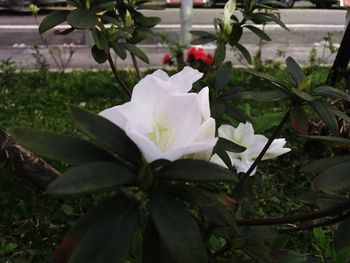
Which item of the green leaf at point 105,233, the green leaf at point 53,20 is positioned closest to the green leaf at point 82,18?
the green leaf at point 53,20

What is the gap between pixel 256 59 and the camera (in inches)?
182

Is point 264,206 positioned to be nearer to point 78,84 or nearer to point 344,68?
point 344,68

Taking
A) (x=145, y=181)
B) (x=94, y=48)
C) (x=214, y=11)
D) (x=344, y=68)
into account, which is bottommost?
(x=214, y=11)

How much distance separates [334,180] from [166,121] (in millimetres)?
317

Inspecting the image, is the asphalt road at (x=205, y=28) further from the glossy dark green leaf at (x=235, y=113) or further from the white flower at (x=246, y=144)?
the white flower at (x=246, y=144)

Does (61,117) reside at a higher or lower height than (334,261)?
lower

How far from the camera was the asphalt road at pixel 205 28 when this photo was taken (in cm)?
663

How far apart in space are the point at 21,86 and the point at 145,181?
3.75 meters

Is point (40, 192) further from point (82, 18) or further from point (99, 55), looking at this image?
point (82, 18)

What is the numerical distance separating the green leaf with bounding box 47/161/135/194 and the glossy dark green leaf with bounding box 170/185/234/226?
78 mm

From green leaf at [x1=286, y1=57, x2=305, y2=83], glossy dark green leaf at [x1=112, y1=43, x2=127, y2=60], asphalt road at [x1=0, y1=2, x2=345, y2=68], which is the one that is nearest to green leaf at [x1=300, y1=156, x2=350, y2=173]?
green leaf at [x1=286, y1=57, x2=305, y2=83]

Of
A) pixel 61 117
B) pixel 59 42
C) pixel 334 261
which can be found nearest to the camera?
pixel 334 261

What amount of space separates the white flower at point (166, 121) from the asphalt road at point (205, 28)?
16.2 ft

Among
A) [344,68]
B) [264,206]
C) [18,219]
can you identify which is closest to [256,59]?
[344,68]
